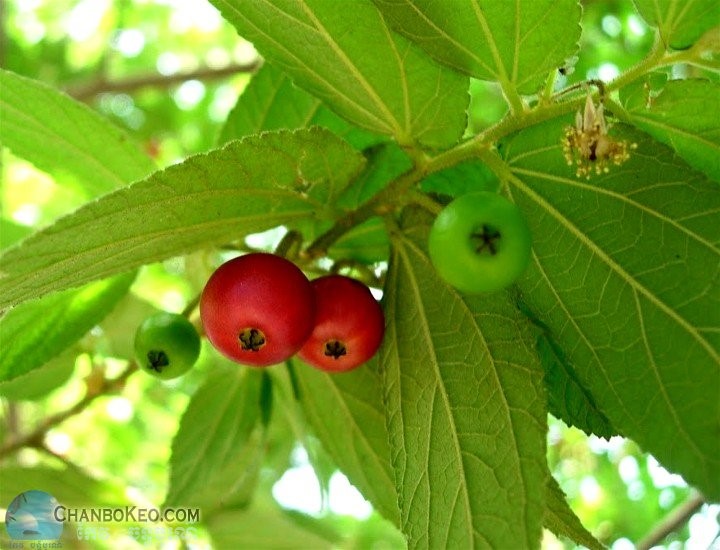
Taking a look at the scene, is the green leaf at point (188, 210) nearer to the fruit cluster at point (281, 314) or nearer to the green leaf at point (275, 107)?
the fruit cluster at point (281, 314)

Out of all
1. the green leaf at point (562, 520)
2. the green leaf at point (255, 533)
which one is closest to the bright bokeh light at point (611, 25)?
the green leaf at point (255, 533)

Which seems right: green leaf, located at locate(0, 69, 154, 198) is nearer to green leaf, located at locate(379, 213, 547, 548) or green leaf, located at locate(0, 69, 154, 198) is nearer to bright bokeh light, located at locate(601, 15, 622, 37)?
green leaf, located at locate(379, 213, 547, 548)

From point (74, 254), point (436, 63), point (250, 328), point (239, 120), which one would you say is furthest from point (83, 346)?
point (436, 63)

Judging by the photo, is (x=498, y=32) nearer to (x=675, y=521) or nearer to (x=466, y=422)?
(x=466, y=422)

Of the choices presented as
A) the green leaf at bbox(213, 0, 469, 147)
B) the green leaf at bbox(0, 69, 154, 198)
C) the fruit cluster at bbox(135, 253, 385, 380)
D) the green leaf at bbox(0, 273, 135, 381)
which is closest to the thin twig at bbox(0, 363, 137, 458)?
the green leaf at bbox(0, 273, 135, 381)

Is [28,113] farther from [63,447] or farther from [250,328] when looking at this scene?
[63,447]

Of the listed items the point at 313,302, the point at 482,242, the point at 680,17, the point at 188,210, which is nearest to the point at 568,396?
the point at 482,242
